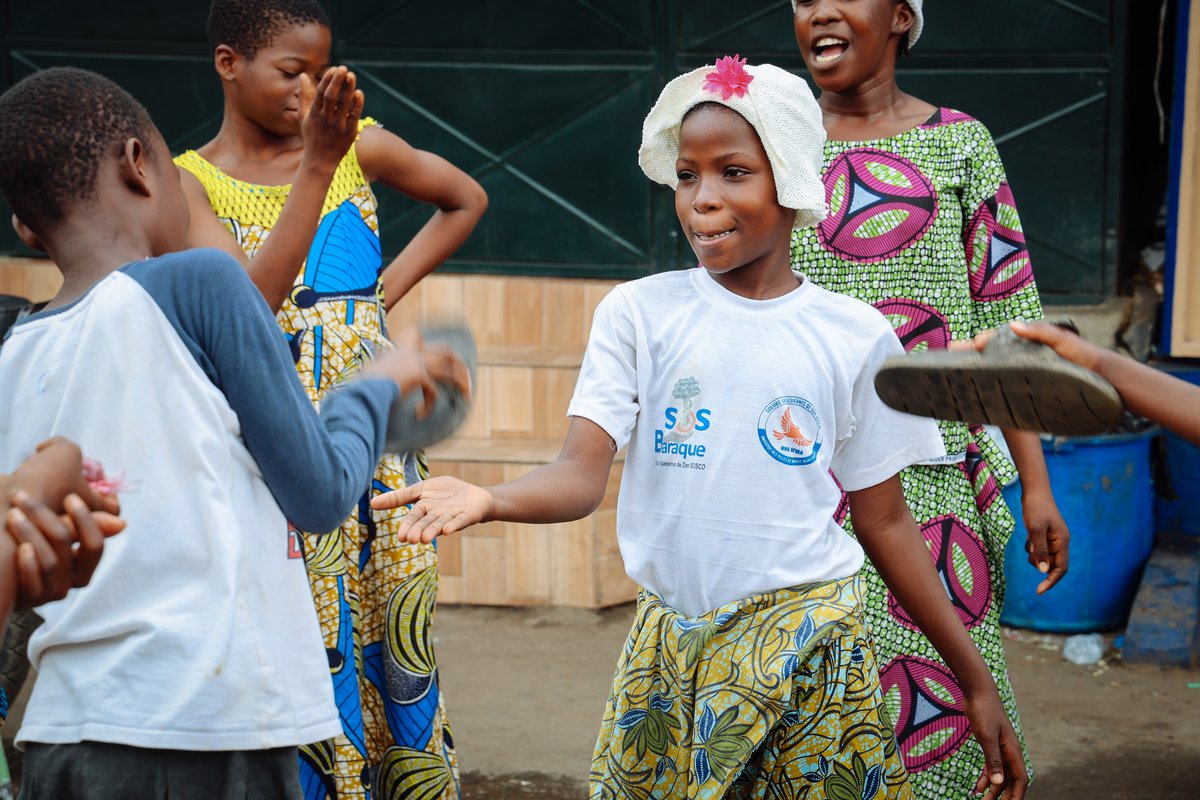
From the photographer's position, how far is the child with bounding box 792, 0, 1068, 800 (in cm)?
291

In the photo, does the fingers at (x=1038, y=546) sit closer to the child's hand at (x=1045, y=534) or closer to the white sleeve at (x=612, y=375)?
the child's hand at (x=1045, y=534)

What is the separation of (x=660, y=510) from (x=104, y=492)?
93cm

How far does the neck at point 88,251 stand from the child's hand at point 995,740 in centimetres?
153

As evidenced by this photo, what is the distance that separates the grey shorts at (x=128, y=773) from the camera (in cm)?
192

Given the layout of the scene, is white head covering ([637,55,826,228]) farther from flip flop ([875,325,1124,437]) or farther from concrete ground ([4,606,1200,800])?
concrete ground ([4,606,1200,800])

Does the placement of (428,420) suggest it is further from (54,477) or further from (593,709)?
(593,709)

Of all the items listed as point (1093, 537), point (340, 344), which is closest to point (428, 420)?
point (340, 344)

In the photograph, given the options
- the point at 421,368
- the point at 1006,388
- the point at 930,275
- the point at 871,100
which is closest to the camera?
the point at 1006,388

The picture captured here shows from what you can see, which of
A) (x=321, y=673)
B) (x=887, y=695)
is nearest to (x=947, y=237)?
(x=887, y=695)

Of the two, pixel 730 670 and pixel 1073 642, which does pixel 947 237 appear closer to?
pixel 730 670

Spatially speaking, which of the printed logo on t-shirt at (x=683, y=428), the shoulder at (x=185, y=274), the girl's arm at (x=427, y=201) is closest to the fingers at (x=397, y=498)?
the shoulder at (x=185, y=274)

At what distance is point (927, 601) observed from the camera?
2.42 metres

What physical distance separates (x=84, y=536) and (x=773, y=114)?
4.12 ft

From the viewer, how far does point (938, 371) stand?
1.86 m
